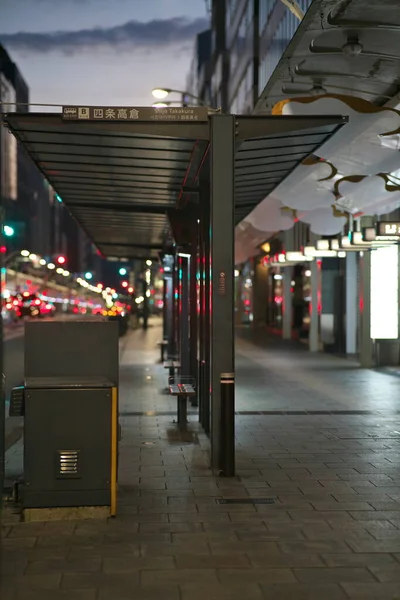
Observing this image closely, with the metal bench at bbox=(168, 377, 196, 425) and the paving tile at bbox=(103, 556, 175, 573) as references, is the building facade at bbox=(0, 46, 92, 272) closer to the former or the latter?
the metal bench at bbox=(168, 377, 196, 425)

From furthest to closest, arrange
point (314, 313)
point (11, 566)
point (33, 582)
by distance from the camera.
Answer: point (314, 313) → point (11, 566) → point (33, 582)

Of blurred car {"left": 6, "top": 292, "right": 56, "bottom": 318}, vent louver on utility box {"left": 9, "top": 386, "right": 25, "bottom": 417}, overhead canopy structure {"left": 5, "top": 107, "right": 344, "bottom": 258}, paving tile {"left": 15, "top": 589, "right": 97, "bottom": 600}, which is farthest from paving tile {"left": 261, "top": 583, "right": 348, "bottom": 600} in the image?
blurred car {"left": 6, "top": 292, "right": 56, "bottom": 318}

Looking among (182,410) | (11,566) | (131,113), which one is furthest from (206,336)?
(11,566)

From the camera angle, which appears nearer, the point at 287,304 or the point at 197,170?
the point at 197,170

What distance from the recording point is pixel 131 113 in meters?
9.07

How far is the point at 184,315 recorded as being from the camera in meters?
16.8

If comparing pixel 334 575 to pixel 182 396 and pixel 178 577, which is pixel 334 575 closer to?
pixel 178 577

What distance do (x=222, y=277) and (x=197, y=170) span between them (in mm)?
3325

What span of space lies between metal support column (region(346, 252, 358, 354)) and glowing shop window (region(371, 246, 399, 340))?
4.66 meters

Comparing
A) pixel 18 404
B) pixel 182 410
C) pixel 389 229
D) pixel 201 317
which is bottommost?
pixel 182 410

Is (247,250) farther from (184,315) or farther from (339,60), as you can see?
(339,60)

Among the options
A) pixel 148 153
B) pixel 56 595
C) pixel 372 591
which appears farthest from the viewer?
pixel 148 153

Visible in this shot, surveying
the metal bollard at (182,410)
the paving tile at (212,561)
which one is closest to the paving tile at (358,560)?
the paving tile at (212,561)

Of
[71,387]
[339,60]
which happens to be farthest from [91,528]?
[339,60]
